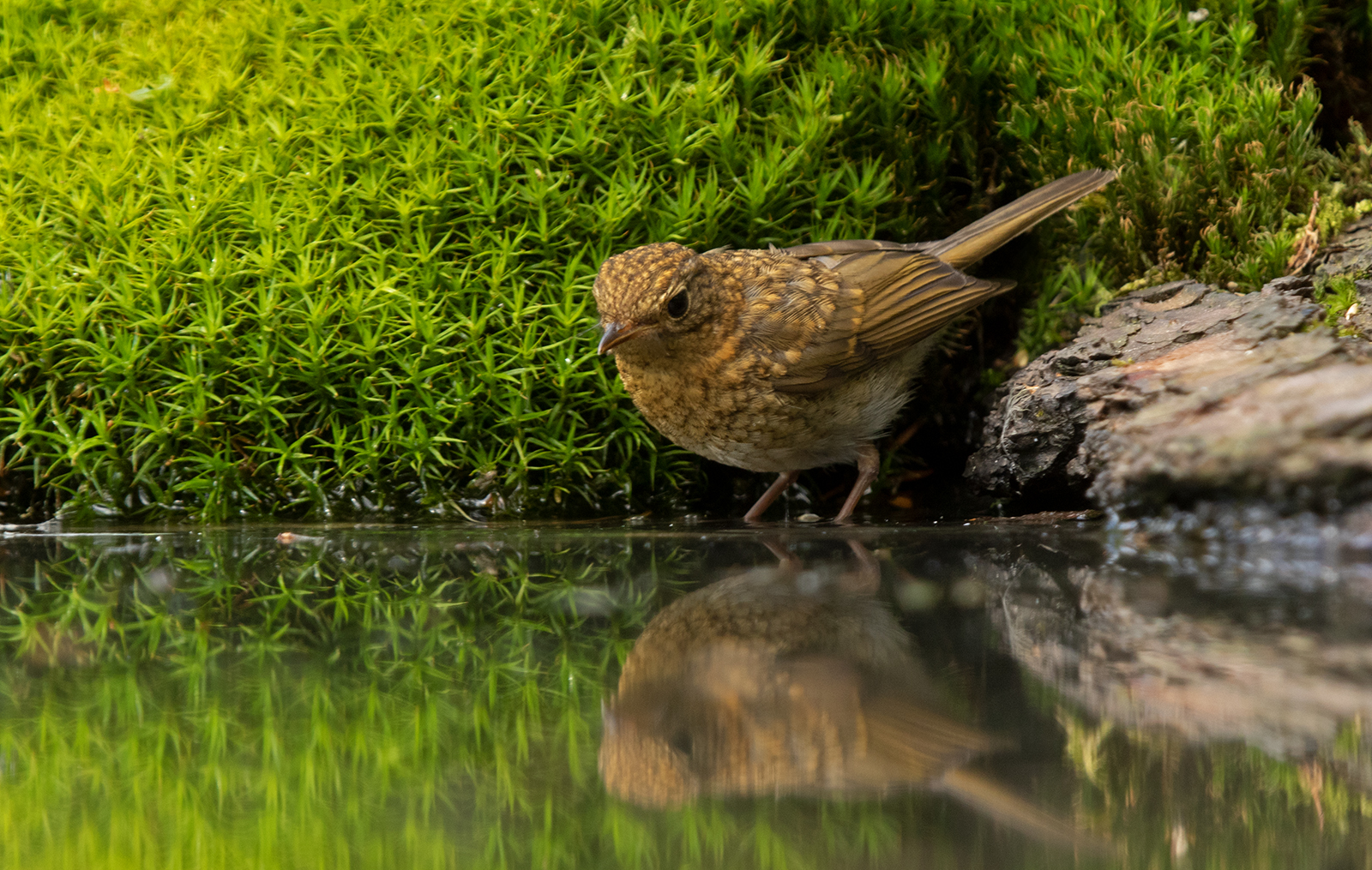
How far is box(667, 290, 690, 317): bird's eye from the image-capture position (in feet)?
11.8

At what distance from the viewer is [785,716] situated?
1.41m

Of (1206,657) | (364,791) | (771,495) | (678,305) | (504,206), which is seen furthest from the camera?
(771,495)

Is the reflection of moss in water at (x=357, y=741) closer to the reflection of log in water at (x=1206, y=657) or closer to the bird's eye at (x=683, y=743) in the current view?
the bird's eye at (x=683, y=743)

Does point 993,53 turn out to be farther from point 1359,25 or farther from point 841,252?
point 1359,25

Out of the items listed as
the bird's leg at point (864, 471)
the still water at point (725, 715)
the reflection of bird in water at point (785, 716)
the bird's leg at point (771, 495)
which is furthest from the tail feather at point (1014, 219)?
the reflection of bird in water at point (785, 716)

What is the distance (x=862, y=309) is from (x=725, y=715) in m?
2.74

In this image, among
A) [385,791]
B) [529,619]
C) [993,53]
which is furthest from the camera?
[993,53]

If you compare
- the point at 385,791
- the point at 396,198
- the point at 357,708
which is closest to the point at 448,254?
the point at 396,198

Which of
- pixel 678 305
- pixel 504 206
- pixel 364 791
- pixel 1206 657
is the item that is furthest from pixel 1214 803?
pixel 504 206

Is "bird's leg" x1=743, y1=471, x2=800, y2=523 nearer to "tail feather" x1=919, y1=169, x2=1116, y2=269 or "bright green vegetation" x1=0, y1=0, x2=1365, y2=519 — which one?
"bright green vegetation" x1=0, y1=0, x2=1365, y2=519

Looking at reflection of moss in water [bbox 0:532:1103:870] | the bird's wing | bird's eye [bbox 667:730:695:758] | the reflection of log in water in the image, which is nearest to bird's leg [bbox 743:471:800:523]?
the bird's wing

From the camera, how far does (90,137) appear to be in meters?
4.52

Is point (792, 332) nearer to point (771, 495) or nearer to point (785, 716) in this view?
point (771, 495)

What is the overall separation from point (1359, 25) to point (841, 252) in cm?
238
